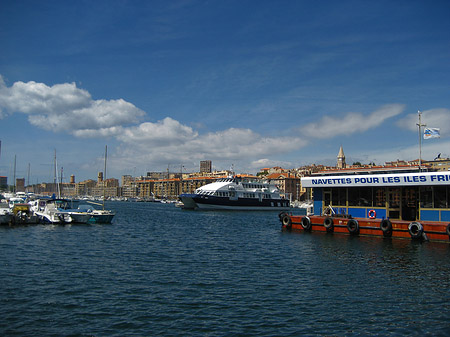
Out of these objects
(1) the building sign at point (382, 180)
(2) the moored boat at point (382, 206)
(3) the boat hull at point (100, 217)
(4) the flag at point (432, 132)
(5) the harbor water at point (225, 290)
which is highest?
(4) the flag at point (432, 132)

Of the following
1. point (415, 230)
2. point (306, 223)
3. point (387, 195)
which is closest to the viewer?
point (415, 230)

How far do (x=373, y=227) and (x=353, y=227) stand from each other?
6.39 ft

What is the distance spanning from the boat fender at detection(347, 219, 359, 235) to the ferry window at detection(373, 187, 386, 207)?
326cm

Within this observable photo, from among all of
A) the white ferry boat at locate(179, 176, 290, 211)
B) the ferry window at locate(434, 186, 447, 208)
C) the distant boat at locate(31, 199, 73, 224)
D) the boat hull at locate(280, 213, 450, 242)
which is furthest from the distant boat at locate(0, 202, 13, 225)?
the white ferry boat at locate(179, 176, 290, 211)

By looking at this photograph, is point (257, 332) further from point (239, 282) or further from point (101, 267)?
point (101, 267)

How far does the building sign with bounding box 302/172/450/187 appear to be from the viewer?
113 ft

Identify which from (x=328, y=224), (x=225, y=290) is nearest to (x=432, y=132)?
(x=328, y=224)

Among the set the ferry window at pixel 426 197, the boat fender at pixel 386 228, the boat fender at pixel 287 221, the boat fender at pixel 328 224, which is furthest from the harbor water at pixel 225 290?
the boat fender at pixel 287 221

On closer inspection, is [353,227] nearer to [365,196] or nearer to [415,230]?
[365,196]

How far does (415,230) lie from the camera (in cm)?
3391

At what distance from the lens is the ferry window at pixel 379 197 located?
3953 cm

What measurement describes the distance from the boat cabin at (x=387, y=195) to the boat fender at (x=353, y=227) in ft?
8.05

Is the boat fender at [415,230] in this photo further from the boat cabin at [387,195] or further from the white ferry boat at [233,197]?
the white ferry boat at [233,197]

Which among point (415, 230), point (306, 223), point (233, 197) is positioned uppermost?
point (233, 197)
